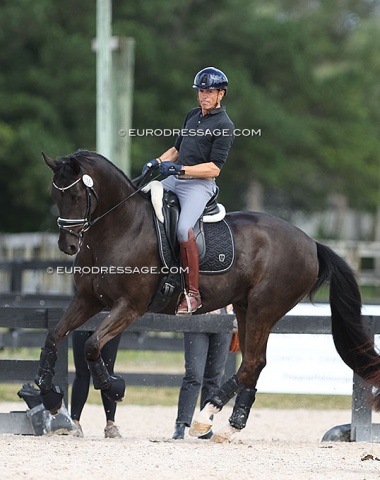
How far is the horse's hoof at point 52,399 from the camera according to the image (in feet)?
29.3

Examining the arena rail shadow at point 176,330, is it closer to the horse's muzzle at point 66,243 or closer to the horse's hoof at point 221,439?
the horse's hoof at point 221,439

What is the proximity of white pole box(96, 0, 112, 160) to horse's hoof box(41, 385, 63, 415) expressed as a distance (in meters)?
9.50

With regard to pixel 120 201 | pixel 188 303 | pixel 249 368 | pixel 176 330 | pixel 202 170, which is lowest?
pixel 249 368

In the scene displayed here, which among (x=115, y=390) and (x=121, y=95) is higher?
(x=121, y=95)

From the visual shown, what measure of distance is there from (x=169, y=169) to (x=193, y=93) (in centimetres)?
2326

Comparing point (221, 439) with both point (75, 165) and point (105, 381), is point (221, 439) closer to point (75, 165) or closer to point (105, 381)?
point (105, 381)

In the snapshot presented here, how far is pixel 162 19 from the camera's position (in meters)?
33.0

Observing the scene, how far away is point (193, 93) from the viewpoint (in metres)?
31.9

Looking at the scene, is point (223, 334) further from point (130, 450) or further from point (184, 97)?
point (184, 97)

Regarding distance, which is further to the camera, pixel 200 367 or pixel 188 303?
pixel 200 367

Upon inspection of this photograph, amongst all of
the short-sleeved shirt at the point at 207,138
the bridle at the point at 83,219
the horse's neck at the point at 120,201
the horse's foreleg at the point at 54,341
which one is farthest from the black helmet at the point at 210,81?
the horse's foreleg at the point at 54,341

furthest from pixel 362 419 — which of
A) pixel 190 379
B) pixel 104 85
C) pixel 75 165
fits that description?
pixel 104 85

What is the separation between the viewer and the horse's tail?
9602mm

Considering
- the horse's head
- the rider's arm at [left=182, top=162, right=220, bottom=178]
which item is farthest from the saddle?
the horse's head
